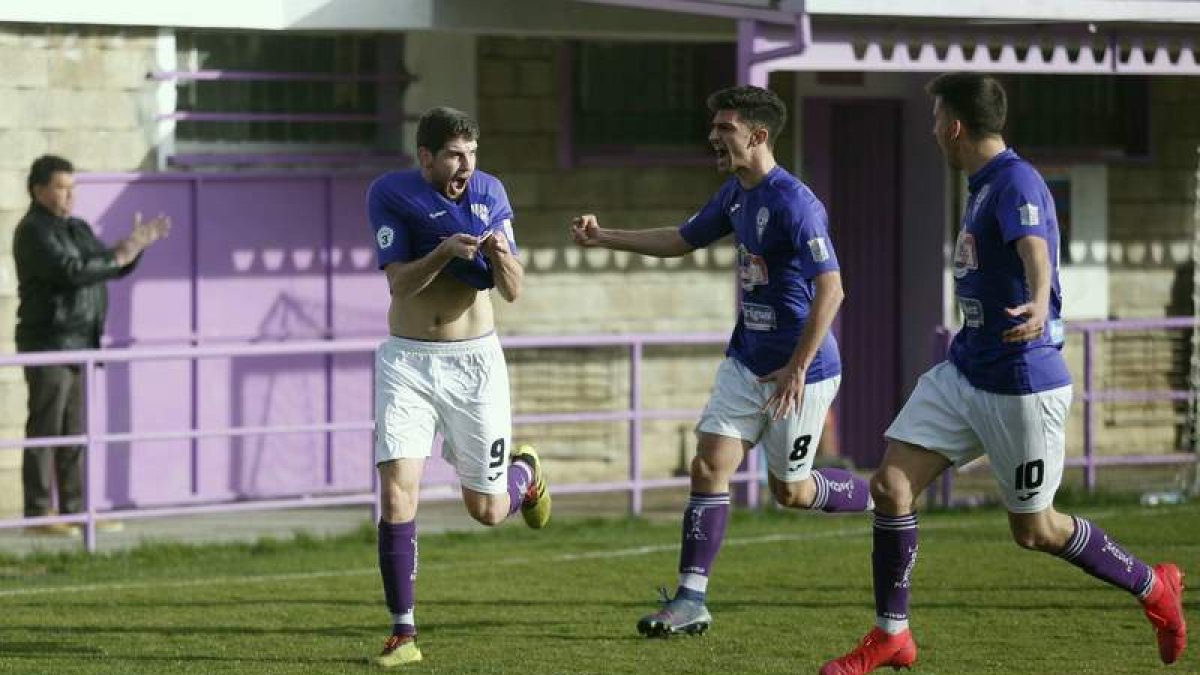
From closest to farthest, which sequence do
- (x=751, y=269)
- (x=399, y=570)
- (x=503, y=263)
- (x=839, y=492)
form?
1. (x=503, y=263)
2. (x=399, y=570)
3. (x=751, y=269)
4. (x=839, y=492)

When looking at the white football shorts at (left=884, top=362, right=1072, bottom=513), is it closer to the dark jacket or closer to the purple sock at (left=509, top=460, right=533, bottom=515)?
the purple sock at (left=509, top=460, right=533, bottom=515)

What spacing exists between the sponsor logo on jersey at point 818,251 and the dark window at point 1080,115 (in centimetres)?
951

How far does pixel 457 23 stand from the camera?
16.0m

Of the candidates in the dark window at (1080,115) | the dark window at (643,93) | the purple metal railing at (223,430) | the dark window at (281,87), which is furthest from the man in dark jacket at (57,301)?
the dark window at (1080,115)

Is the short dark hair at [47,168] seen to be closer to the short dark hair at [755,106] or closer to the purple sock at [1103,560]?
the short dark hair at [755,106]

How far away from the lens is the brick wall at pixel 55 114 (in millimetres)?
15195

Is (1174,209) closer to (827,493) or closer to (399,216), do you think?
(827,493)

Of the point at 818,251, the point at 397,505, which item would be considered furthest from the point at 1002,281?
the point at 397,505

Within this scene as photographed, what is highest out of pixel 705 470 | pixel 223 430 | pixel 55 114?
pixel 55 114

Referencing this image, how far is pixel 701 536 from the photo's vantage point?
33.6 feet

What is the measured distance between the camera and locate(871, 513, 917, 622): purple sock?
9.26 m

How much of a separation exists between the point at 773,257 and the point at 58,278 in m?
5.52

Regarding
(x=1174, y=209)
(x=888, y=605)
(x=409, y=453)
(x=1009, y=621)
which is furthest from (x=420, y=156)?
(x=1174, y=209)

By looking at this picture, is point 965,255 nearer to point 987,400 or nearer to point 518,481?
point 987,400
